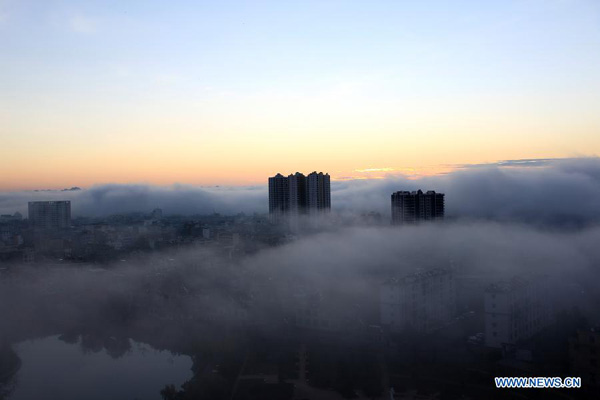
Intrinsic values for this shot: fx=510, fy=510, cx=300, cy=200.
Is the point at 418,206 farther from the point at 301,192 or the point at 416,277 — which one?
the point at 416,277

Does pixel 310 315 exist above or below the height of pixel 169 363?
above

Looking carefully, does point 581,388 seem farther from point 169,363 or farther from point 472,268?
point 472,268

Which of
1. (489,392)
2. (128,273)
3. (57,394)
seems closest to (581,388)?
(489,392)

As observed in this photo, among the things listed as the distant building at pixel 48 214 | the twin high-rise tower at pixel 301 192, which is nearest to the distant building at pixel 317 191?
the twin high-rise tower at pixel 301 192

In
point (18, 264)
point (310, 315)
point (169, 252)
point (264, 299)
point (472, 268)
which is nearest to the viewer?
point (310, 315)

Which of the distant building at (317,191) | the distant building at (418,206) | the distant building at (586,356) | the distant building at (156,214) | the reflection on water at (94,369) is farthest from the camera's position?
the distant building at (156,214)

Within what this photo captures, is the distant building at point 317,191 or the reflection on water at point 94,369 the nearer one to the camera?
the reflection on water at point 94,369

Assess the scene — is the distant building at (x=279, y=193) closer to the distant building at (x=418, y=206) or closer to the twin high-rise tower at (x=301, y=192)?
the twin high-rise tower at (x=301, y=192)

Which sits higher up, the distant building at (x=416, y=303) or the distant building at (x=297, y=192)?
the distant building at (x=297, y=192)

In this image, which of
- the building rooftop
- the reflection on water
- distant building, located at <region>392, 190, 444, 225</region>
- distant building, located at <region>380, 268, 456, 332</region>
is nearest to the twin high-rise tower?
distant building, located at <region>392, 190, 444, 225</region>
